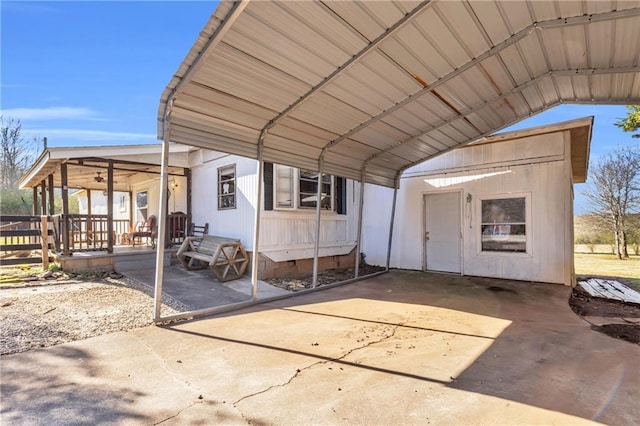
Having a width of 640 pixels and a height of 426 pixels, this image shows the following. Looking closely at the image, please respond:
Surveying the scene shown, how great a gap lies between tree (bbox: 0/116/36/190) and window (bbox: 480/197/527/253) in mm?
26684

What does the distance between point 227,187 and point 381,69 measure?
17.8 ft

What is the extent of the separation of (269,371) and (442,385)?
1.50m

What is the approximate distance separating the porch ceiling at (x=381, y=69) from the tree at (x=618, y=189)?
13862mm

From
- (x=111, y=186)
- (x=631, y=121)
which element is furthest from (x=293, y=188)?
(x=631, y=121)

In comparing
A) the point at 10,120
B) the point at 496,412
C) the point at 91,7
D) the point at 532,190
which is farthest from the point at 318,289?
the point at 10,120

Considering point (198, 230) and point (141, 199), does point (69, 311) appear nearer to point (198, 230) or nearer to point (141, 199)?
point (198, 230)

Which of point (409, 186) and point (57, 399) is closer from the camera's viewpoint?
point (57, 399)

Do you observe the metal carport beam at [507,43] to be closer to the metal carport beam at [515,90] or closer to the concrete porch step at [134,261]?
the metal carport beam at [515,90]

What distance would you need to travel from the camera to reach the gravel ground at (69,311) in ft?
11.7

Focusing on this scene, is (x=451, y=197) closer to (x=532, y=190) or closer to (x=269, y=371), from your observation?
(x=532, y=190)

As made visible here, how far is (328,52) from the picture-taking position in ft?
12.1

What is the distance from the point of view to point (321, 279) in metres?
7.68

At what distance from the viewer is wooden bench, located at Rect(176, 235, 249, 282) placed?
22.2ft

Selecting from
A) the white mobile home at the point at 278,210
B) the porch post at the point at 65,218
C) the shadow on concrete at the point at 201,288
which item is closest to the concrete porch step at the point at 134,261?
the shadow on concrete at the point at 201,288
